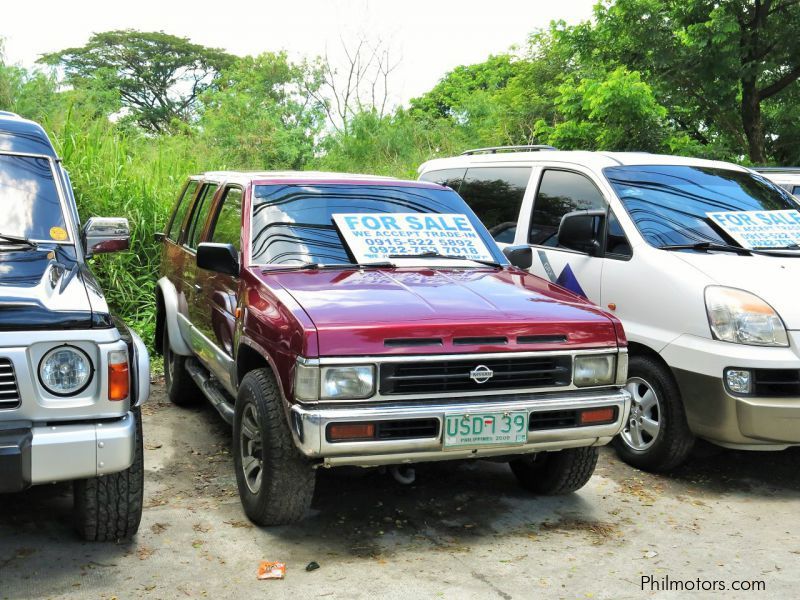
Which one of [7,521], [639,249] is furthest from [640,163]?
[7,521]

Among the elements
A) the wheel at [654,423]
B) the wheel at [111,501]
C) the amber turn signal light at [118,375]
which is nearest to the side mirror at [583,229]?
the wheel at [654,423]

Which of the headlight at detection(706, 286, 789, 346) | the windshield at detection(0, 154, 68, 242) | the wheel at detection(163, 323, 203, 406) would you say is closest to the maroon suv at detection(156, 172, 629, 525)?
the windshield at detection(0, 154, 68, 242)

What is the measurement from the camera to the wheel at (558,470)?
178 inches

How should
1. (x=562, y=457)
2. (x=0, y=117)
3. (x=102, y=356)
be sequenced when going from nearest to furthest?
(x=102, y=356) → (x=562, y=457) → (x=0, y=117)

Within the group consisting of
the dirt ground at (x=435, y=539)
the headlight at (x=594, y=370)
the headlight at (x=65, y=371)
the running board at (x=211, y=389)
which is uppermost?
the headlight at (x=65, y=371)

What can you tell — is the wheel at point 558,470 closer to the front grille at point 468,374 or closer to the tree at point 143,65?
the front grille at point 468,374

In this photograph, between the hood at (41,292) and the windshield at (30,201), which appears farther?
the windshield at (30,201)

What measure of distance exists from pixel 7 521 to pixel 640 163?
451cm

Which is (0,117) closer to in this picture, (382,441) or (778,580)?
(382,441)

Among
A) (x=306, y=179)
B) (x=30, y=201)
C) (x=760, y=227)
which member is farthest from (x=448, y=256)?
(x=30, y=201)

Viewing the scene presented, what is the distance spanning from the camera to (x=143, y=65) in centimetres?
3841

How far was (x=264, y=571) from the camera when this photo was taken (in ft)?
12.2

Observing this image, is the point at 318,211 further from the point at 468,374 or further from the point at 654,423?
the point at 654,423

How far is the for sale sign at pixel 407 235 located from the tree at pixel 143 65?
3355cm
